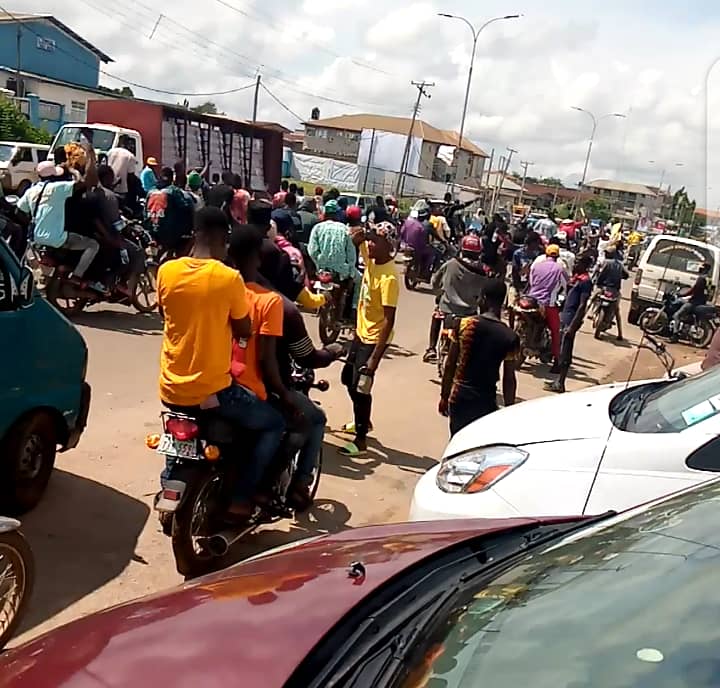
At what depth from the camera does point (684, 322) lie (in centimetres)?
1691

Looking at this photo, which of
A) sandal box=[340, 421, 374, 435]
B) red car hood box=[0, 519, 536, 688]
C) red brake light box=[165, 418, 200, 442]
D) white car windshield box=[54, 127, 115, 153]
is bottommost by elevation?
sandal box=[340, 421, 374, 435]

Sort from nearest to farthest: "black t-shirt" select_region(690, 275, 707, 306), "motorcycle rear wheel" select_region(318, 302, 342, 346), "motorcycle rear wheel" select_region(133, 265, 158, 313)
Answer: "motorcycle rear wheel" select_region(133, 265, 158, 313) < "motorcycle rear wheel" select_region(318, 302, 342, 346) < "black t-shirt" select_region(690, 275, 707, 306)

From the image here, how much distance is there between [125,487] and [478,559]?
3589mm

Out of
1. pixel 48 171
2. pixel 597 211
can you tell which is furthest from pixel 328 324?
pixel 597 211

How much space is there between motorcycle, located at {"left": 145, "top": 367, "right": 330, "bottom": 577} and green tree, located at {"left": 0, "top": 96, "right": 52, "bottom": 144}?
31492mm

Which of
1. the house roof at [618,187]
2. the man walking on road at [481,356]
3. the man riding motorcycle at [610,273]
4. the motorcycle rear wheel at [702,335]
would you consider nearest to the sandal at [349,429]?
the man walking on road at [481,356]

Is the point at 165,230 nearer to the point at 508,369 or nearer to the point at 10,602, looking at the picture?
the point at 508,369

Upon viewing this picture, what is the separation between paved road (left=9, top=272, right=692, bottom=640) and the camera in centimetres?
448

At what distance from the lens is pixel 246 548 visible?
5086 millimetres

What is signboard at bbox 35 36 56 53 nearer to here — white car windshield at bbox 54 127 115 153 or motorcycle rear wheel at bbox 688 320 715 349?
white car windshield at bbox 54 127 115 153

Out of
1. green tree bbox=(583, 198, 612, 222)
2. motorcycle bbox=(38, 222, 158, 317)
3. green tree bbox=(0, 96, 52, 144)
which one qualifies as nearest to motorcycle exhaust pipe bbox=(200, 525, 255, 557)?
motorcycle bbox=(38, 222, 158, 317)

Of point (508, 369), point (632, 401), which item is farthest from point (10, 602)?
point (508, 369)

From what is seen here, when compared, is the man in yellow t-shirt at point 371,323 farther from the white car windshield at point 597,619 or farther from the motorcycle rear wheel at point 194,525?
the white car windshield at point 597,619

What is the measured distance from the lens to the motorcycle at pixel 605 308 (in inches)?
615
